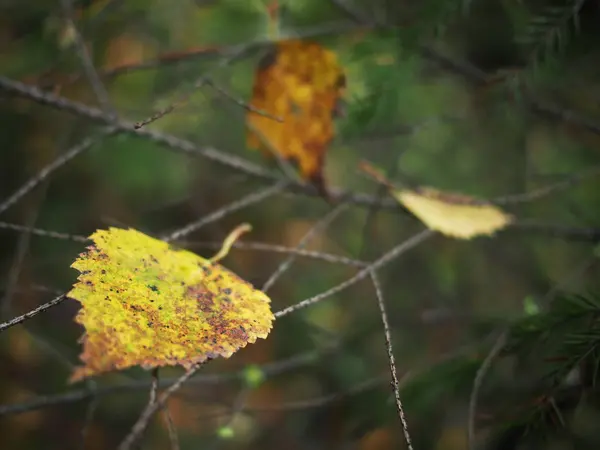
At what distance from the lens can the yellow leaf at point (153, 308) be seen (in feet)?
1.39

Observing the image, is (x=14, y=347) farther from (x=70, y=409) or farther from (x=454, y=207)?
(x=454, y=207)

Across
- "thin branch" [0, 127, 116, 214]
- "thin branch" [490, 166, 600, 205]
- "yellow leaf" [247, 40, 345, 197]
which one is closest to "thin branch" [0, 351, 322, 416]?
"thin branch" [0, 127, 116, 214]

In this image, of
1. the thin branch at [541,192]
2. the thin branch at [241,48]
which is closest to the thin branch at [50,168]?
the thin branch at [241,48]

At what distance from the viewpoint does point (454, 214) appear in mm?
693

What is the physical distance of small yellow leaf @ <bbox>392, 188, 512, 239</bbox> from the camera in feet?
2.03

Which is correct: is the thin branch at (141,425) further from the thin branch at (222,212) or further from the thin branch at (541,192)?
the thin branch at (541,192)

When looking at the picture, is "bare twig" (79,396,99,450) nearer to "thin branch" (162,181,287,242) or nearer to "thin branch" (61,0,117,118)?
"thin branch" (162,181,287,242)

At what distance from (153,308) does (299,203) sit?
1091 mm

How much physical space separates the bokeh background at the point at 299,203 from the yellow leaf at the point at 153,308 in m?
0.46

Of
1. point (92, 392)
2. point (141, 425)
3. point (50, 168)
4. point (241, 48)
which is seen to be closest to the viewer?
point (141, 425)

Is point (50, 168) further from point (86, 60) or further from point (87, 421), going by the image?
point (87, 421)

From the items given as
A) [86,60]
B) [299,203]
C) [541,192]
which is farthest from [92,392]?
[299,203]

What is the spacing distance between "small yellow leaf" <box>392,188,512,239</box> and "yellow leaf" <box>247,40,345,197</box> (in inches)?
7.0

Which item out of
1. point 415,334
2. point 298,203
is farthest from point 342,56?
point 415,334
